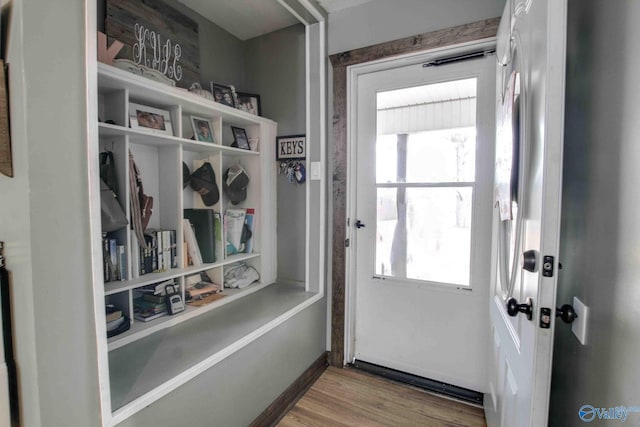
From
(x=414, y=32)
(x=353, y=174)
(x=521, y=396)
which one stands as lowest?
(x=521, y=396)

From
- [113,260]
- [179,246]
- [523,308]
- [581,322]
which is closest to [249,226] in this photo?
[179,246]

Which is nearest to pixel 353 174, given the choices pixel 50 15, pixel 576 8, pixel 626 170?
pixel 576 8

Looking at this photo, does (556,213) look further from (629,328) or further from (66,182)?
(66,182)

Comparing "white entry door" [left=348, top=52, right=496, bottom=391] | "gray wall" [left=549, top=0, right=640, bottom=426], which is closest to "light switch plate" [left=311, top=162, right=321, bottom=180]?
"white entry door" [left=348, top=52, right=496, bottom=391]

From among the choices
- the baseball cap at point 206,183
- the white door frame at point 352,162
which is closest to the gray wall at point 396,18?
the white door frame at point 352,162

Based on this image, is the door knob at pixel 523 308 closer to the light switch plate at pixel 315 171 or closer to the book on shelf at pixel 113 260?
the light switch plate at pixel 315 171

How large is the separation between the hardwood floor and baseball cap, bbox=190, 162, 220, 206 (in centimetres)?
139

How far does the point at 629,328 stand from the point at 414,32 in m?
1.77

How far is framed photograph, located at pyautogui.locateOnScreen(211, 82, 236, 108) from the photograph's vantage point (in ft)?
6.62

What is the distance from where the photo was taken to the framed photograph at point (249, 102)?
2.20m

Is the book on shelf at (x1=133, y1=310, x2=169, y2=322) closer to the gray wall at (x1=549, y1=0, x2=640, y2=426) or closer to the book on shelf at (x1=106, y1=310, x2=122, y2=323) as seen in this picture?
the book on shelf at (x1=106, y1=310, x2=122, y2=323)

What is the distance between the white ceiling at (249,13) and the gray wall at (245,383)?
81.0 inches

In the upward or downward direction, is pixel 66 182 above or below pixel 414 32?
below

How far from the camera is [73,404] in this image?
824mm
